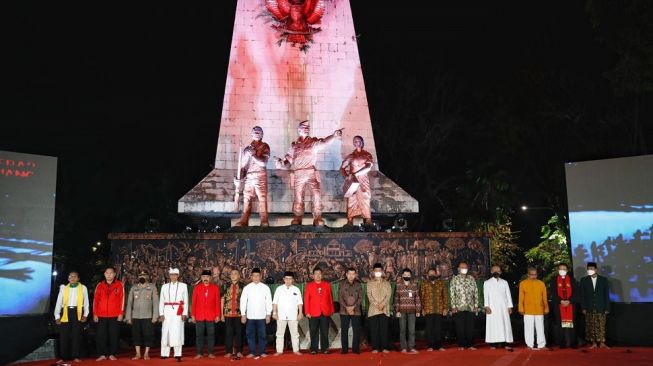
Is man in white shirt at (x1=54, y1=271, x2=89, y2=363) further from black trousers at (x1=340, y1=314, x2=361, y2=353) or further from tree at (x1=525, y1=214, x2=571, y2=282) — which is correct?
tree at (x1=525, y1=214, x2=571, y2=282)

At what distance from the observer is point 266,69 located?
15297 mm

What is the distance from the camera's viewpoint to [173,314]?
410 inches

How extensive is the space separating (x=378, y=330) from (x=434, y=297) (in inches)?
43.5

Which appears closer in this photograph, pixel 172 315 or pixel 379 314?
pixel 172 315

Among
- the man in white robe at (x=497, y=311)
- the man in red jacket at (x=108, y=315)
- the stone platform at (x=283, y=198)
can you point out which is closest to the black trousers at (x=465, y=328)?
the man in white robe at (x=497, y=311)

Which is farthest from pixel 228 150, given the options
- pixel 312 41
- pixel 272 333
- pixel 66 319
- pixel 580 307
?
pixel 580 307

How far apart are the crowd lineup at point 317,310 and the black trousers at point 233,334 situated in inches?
0.6

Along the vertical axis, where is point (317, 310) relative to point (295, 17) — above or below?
below

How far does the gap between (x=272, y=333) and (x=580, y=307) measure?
534 centimetres

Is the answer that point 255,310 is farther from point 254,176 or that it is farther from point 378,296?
point 254,176

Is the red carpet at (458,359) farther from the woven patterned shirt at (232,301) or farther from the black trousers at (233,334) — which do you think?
the woven patterned shirt at (232,301)

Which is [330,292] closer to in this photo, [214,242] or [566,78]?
[214,242]

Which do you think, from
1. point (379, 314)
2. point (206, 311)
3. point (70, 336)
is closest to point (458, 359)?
point (379, 314)

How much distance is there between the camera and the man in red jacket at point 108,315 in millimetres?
10547
